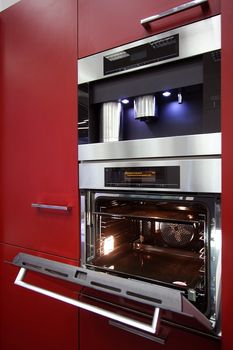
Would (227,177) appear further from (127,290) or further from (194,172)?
(127,290)

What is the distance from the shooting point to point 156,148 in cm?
85

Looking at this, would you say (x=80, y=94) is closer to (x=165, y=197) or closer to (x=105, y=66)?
(x=105, y=66)

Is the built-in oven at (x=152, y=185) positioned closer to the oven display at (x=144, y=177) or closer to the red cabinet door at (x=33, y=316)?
the oven display at (x=144, y=177)

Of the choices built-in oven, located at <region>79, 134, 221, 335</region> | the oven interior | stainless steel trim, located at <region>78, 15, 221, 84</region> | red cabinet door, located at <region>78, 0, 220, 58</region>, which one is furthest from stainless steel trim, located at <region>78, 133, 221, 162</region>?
red cabinet door, located at <region>78, 0, 220, 58</region>

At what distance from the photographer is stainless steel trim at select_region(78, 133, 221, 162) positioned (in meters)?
0.75

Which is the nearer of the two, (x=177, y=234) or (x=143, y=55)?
(x=143, y=55)

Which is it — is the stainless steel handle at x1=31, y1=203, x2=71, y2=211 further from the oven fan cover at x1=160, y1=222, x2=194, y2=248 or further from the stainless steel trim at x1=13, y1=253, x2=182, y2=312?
the oven fan cover at x1=160, y1=222, x2=194, y2=248

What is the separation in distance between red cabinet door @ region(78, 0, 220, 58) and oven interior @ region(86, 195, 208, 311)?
58 cm

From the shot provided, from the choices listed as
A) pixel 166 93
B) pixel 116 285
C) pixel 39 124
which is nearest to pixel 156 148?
pixel 166 93

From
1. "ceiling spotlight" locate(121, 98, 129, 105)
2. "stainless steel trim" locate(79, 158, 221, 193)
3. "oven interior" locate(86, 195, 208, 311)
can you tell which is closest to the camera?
"stainless steel trim" locate(79, 158, 221, 193)

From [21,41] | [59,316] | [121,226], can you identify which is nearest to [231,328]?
[121,226]

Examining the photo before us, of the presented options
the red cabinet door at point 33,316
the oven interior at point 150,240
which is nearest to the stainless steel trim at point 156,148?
the oven interior at point 150,240

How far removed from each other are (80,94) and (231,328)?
0.95 meters

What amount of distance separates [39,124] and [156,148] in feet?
1.95
